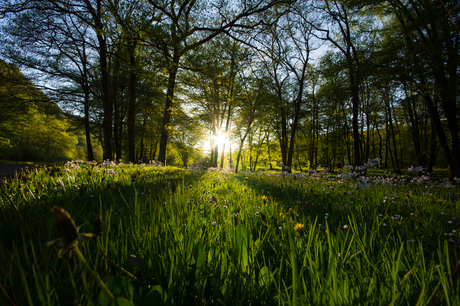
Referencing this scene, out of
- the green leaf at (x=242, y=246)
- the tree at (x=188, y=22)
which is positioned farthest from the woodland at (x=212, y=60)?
the green leaf at (x=242, y=246)

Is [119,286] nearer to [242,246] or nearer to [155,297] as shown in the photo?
[155,297]

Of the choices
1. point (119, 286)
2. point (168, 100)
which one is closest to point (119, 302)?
point (119, 286)

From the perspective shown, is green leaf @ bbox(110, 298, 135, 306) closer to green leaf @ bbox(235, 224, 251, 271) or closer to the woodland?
green leaf @ bbox(235, 224, 251, 271)

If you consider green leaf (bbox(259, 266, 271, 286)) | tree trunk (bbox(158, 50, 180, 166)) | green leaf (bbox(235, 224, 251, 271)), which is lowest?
green leaf (bbox(259, 266, 271, 286))

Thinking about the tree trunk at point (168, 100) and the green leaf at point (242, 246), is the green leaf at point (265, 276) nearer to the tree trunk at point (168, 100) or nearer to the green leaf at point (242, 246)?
the green leaf at point (242, 246)

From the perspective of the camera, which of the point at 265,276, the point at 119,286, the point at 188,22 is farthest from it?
the point at 188,22

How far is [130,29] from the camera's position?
10039 mm

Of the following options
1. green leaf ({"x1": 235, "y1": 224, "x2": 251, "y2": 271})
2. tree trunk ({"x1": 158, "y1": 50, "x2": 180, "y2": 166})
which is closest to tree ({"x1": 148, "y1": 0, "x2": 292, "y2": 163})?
tree trunk ({"x1": 158, "y1": 50, "x2": 180, "y2": 166})

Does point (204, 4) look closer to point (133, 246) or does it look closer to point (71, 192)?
point (71, 192)

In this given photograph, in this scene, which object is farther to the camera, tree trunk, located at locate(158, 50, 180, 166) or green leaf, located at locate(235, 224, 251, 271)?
tree trunk, located at locate(158, 50, 180, 166)

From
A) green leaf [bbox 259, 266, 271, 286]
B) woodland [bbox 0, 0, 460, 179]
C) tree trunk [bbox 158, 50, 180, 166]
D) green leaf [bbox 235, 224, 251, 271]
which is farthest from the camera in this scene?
tree trunk [bbox 158, 50, 180, 166]

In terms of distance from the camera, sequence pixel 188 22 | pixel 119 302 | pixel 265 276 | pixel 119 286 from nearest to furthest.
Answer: pixel 119 302, pixel 119 286, pixel 265 276, pixel 188 22

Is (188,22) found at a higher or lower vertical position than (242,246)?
higher

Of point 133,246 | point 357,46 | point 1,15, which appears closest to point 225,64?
point 357,46
